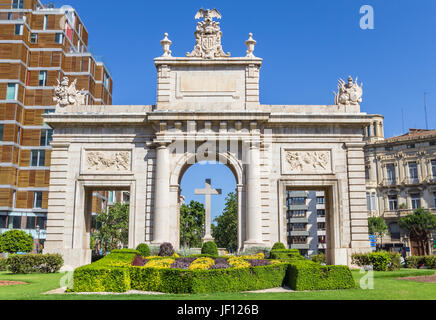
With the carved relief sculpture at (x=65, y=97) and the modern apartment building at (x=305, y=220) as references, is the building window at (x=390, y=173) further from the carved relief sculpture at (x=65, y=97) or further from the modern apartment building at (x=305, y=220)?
the carved relief sculpture at (x=65, y=97)

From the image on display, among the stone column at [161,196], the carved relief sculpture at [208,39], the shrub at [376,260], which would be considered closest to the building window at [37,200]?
the stone column at [161,196]

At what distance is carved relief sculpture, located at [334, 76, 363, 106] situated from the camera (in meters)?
27.4

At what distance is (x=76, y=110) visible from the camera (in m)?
27.2

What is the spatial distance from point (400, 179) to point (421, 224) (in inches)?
344

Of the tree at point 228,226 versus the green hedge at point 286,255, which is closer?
the green hedge at point 286,255

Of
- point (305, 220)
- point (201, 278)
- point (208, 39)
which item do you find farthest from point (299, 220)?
point (201, 278)

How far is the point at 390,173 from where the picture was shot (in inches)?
2376

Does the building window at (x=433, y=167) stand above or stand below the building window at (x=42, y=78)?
below

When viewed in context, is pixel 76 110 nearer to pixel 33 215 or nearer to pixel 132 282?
pixel 132 282

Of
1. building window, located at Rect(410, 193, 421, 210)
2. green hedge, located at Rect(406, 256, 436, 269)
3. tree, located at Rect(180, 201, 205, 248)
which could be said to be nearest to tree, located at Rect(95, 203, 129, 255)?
tree, located at Rect(180, 201, 205, 248)

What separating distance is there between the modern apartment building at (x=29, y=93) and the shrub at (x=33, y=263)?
1136 inches

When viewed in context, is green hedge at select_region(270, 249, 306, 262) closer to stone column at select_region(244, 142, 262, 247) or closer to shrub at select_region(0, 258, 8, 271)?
stone column at select_region(244, 142, 262, 247)

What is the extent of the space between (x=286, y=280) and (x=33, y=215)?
1745 inches

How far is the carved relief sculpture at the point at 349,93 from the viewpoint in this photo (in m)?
27.4
